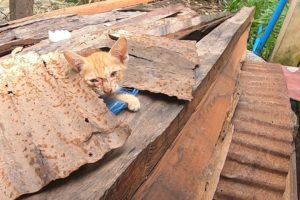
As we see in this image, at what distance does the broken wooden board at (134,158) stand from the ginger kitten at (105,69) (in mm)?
133

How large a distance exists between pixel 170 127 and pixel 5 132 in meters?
0.76

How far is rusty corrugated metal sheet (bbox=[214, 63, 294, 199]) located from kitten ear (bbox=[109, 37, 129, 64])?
1033mm

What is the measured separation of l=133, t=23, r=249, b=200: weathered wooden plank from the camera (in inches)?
65.0

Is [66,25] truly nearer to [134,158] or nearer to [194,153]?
[194,153]

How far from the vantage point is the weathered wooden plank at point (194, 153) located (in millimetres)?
1650

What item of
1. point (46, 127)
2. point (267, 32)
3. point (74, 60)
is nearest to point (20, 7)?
point (74, 60)

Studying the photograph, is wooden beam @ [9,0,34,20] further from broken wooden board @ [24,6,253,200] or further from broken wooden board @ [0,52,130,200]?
broken wooden board @ [24,6,253,200]

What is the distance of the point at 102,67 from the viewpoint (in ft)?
6.66

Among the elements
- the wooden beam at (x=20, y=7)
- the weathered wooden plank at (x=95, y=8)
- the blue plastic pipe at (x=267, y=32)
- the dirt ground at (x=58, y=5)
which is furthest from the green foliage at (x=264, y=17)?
the wooden beam at (x=20, y=7)

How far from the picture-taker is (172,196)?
166cm

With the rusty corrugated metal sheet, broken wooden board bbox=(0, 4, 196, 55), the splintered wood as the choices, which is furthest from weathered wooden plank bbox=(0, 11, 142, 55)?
the rusty corrugated metal sheet

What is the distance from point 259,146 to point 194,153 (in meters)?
0.87

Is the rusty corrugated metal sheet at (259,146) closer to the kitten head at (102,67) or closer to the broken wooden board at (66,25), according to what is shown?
the kitten head at (102,67)

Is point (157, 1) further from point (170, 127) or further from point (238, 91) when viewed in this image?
point (170, 127)
